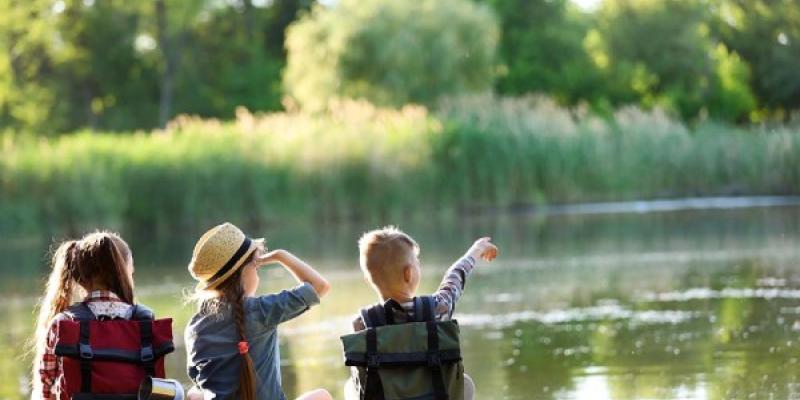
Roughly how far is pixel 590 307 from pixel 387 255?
6.84 metres

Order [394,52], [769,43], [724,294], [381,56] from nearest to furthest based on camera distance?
1. [724,294]
2. [394,52]
3. [381,56]
4. [769,43]

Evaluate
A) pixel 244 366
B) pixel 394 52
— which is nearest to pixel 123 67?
pixel 394 52

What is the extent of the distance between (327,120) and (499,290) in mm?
13357

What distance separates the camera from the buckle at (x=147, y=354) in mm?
4703

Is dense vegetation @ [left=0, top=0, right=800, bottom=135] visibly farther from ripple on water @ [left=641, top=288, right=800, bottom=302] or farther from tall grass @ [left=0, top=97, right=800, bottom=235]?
ripple on water @ [left=641, top=288, right=800, bottom=302]

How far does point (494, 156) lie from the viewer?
24875mm

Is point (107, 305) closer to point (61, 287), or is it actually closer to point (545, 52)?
point (61, 287)

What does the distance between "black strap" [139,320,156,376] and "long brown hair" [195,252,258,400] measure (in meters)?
0.23

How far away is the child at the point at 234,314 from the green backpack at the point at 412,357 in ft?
0.99

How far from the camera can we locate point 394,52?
3388cm

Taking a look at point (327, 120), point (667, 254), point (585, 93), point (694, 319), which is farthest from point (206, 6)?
point (694, 319)

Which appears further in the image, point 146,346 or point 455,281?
point 455,281

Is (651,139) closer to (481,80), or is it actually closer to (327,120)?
(327,120)

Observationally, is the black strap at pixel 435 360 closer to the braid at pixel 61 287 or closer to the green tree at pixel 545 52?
the braid at pixel 61 287
